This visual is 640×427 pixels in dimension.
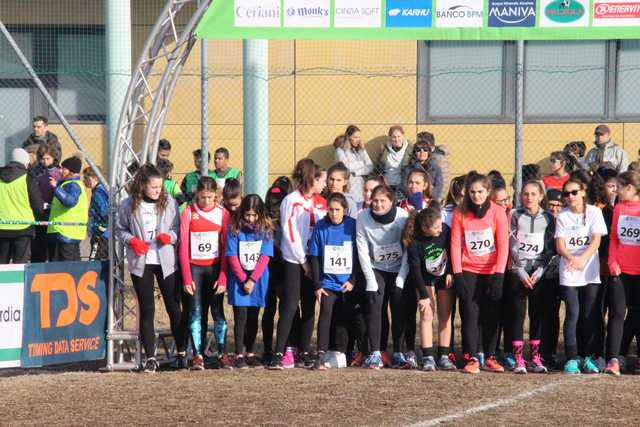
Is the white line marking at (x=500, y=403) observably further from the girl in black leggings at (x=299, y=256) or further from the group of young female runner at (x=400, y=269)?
the girl in black leggings at (x=299, y=256)

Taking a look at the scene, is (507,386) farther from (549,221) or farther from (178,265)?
(178,265)

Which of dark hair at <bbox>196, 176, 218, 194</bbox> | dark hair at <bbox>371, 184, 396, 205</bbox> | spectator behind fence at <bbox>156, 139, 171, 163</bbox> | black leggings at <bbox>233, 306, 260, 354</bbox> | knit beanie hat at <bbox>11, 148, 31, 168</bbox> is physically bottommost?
black leggings at <bbox>233, 306, 260, 354</bbox>

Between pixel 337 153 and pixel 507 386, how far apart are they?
614cm

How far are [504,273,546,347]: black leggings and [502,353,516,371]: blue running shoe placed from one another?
273 millimetres

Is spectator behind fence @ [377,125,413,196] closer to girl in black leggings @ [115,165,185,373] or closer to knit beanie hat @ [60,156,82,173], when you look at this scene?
knit beanie hat @ [60,156,82,173]

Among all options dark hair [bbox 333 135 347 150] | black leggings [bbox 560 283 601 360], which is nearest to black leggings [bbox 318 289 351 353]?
black leggings [bbox 560 283 601 360]

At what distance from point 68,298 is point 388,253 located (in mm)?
3034

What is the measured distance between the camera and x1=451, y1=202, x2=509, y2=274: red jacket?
35.7 ft

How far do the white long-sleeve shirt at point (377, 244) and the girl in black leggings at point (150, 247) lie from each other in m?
1.73

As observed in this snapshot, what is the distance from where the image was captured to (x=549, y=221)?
434 inches

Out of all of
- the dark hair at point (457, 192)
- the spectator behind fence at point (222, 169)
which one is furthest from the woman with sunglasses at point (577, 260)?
the spectator behind fence at point (222, 169)

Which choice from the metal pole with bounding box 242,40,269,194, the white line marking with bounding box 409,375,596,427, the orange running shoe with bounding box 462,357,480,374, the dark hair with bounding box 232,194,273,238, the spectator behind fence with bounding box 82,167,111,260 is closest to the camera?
the white line marking with bounding box 409,375,596,427

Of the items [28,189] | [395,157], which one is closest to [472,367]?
[395,157]

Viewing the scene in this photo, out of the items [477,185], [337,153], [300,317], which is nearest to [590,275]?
[477,185]
